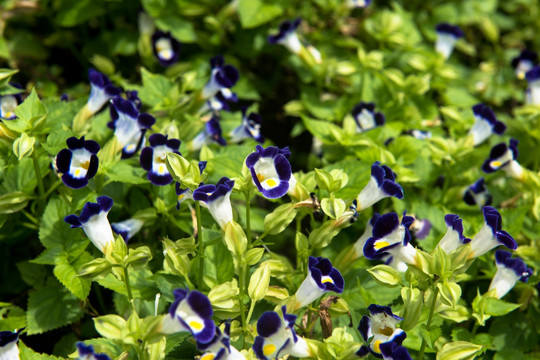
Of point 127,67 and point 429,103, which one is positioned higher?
point 429,103

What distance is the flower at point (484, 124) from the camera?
2.93 metres

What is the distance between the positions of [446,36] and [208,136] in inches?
73.6

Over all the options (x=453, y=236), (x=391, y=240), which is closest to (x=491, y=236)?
(x=453, y=236)

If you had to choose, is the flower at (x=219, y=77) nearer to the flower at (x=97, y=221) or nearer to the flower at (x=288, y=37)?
the flower at (x=288, y=37)

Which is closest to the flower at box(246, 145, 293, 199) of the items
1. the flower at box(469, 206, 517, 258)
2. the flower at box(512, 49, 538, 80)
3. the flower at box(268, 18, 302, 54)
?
the flower at box(469, 206, 517, 258)

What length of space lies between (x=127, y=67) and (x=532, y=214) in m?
2.61

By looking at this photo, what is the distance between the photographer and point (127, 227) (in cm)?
242

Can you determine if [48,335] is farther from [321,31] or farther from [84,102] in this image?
[321,31]

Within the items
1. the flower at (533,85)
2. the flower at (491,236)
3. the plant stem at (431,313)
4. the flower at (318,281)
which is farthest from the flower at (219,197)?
the flower at (533,85)

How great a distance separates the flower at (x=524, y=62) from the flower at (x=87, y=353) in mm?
3136

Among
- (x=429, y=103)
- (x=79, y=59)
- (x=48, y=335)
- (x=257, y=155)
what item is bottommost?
(x=48, y=335)

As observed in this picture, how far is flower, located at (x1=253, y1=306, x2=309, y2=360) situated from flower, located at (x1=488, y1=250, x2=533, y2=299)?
99cm

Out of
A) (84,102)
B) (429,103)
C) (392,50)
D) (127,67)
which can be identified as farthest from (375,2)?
(84,102)

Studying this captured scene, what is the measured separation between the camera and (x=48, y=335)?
2.70m
